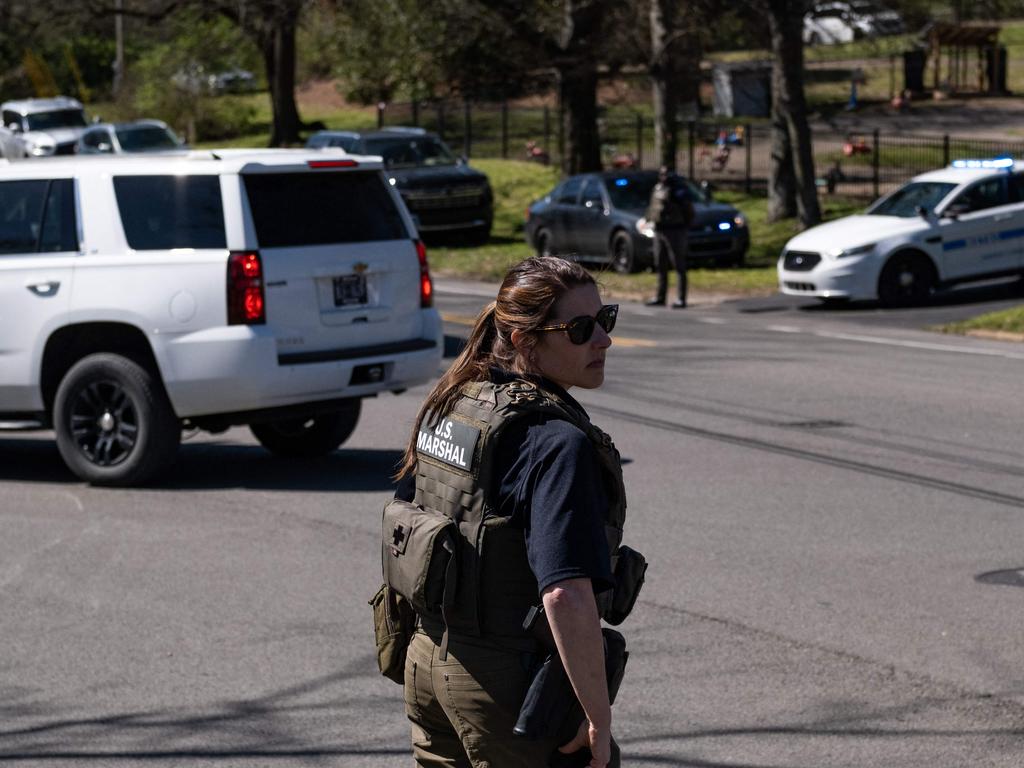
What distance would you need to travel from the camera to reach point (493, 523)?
320 centimetres

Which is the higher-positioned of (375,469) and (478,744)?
(478,744)

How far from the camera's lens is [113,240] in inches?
374

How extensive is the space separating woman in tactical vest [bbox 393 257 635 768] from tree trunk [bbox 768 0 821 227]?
23.9 metres

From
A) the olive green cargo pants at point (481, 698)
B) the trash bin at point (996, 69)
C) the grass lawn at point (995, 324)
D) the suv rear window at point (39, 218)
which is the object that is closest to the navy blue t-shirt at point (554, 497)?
the olive green cargo pants at point (481, 698)

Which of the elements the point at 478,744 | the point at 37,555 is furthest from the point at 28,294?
the point at 478,744

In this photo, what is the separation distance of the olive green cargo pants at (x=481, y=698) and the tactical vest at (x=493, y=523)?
43 millimetres

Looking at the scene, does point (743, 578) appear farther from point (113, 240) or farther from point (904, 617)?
point (113, 240)

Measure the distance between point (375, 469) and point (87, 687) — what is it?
427 centimetres

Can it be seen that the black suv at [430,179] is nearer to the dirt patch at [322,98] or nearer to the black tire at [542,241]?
the black tire at [542,241]

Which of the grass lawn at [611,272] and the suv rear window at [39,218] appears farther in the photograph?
the grass lawn at [611,272]

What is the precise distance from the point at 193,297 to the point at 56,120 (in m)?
38.7

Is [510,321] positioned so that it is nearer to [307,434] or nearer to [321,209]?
[321,209]

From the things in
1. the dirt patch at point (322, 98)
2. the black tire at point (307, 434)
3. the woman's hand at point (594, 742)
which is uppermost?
the dirt patch at point (322, 98)

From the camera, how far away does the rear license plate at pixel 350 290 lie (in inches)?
377
